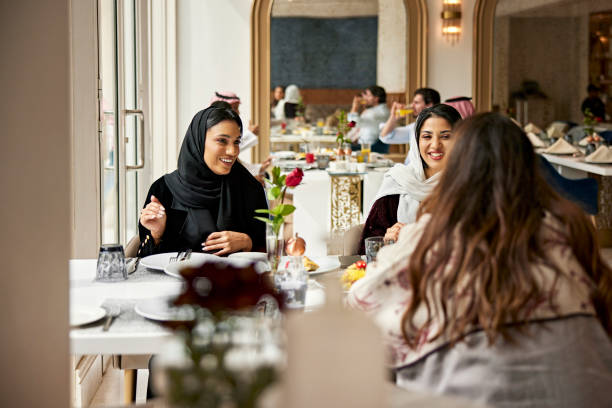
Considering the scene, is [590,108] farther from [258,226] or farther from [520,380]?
[520,380]

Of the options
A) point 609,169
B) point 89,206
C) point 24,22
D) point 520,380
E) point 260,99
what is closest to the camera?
point 24,22

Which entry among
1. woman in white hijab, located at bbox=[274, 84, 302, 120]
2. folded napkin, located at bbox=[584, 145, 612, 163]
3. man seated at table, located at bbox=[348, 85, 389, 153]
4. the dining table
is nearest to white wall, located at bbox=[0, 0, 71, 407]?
folded napkin, located at bbox=[584, 145, 612, 163]

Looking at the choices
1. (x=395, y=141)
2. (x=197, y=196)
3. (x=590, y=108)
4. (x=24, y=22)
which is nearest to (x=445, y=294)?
(x=24, y=22)

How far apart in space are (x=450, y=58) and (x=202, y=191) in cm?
536

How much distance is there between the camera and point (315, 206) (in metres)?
6.01

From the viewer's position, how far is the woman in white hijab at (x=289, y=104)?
305 inches

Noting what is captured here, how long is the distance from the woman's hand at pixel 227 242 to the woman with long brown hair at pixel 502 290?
1.40 m

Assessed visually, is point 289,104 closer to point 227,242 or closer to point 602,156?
point 602,156

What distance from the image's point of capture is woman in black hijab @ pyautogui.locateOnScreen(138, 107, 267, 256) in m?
3.05

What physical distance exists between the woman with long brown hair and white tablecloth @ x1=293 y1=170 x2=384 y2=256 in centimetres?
427

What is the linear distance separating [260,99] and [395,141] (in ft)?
4.76

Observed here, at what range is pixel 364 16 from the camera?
782 centimetres

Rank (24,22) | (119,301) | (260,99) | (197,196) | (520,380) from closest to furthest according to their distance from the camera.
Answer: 1. (24,22)
2. (520,380)
3. (119,301)
4. (197,196)
5. (260,99)

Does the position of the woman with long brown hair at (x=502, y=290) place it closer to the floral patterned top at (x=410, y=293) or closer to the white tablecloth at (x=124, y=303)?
the floral patterned top at (x=410, y=293)
